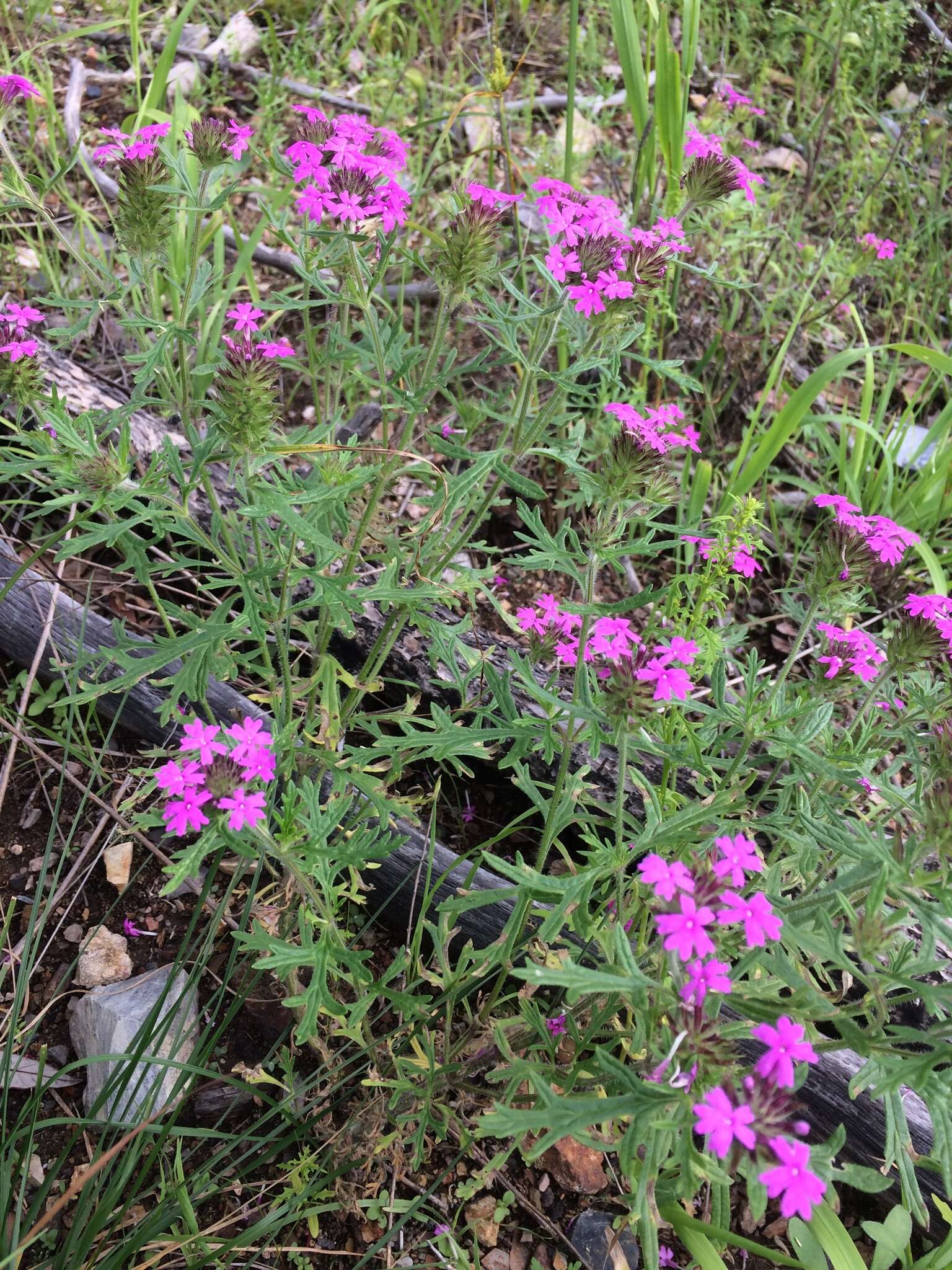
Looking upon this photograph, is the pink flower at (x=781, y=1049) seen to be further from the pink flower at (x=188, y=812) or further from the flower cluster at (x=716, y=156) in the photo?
the flower cluster at (x=716, y=156)

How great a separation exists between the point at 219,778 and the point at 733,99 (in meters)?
3.23

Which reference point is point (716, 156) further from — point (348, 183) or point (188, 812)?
point (188, 812)

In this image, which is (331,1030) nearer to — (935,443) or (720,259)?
(935,443)

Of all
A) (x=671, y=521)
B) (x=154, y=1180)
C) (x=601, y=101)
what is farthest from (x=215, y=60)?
(x=154, y=1180)

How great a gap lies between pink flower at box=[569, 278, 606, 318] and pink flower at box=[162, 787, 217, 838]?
1094mm

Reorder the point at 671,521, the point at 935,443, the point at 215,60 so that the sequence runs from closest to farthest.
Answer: the point at 671,521, the point at 935,443, the point at 215,60

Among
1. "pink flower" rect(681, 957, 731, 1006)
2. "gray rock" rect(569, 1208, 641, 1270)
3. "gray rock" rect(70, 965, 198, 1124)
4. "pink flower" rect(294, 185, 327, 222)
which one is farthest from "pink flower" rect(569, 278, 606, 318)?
"gray rock" rect(569, 1208, 641, 1270)

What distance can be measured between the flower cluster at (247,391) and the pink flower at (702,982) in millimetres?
1135

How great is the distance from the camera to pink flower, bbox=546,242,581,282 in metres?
1.77

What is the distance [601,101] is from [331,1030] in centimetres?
424

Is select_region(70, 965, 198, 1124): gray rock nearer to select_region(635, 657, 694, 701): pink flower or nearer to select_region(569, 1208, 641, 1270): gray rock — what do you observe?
select_region(569, 1208, 641, 1270): gray rock

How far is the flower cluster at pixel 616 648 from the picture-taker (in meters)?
1.51

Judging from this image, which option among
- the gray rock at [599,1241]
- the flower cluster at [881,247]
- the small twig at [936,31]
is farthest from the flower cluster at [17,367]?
the small twig at [936,31]

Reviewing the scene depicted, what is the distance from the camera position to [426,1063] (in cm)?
186
